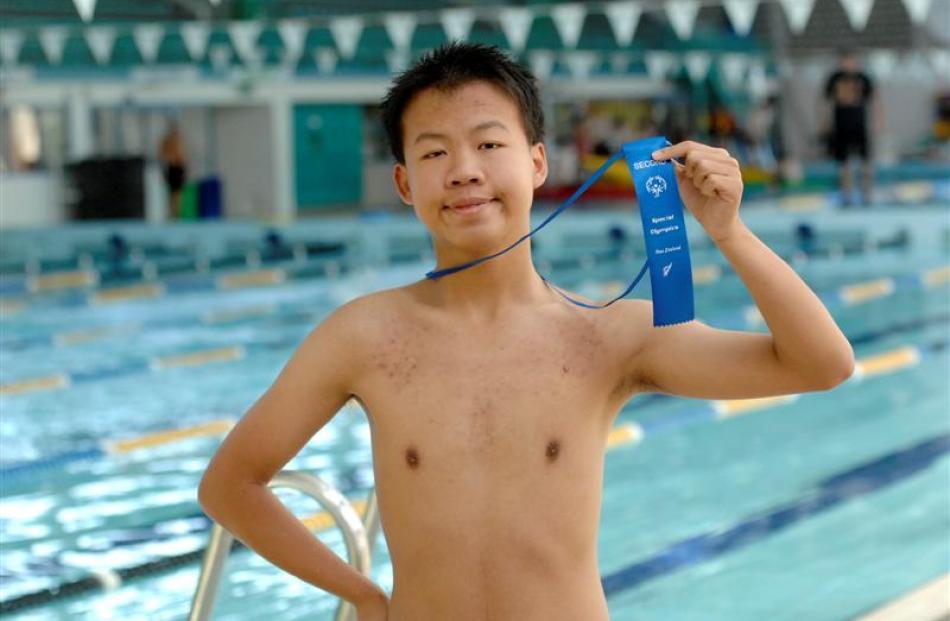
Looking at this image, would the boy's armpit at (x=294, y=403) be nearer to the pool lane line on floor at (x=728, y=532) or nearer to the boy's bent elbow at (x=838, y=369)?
the boy's bent elbow at (x=838, y=369)

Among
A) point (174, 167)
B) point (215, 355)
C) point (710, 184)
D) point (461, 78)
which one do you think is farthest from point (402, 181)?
point (174, 167)

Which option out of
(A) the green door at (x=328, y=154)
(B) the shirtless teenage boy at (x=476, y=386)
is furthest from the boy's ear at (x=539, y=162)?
(A) the green door at (x=328, y=154)

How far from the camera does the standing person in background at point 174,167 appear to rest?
20453mm

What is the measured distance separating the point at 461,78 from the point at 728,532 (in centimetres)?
352

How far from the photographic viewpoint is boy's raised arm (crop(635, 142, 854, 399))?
1.61 metres

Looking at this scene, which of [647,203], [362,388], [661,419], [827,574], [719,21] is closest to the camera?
[647,203]

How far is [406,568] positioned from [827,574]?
3039mm

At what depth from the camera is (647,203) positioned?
1642 millimetres

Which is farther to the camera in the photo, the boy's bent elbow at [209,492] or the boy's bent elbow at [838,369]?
the boy's bent elbow at [209,492]

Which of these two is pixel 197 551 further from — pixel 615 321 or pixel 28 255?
pixel 28 255

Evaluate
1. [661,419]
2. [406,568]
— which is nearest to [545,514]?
[406,568]

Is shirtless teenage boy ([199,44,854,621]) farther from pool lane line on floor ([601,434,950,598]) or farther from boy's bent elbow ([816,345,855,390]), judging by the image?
pool lane line on floor ([601,434,950,598])

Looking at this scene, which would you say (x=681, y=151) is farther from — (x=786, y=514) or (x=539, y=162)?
(x=786, y=514)

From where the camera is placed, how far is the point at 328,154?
82.3 feet
